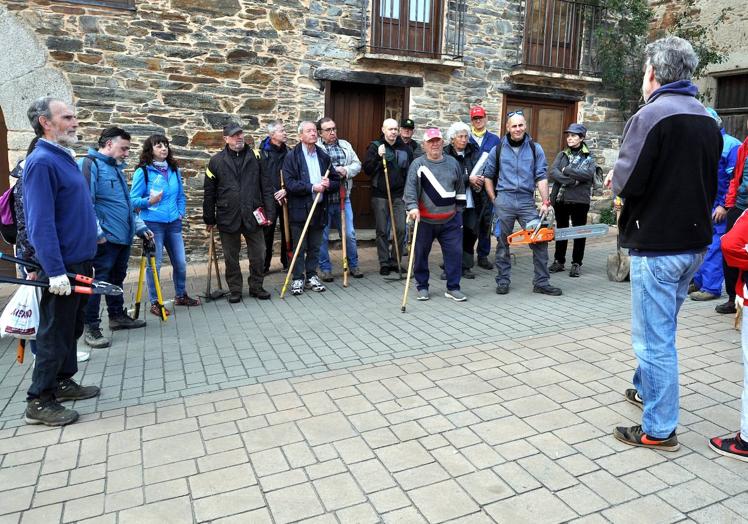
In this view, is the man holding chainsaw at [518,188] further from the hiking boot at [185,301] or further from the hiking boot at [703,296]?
the hiking boot at [185,301]

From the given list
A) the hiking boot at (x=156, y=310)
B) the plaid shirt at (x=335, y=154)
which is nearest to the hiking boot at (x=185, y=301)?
the hiking boot at (x=156, y=310)

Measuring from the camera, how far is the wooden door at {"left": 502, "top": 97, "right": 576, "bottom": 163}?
10.7 meters

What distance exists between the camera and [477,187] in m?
7.09

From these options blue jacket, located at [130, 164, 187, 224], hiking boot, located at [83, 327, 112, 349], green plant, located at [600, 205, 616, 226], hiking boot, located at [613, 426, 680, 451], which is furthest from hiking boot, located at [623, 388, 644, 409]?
green plant, located at [600, 205, 616, 226]

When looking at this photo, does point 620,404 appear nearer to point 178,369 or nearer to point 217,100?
point 178,369

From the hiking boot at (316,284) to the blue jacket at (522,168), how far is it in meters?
2.41

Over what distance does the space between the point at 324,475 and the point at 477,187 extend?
4969 mm

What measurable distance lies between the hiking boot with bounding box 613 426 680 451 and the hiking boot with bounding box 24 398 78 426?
3.20m

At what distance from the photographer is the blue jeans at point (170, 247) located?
580 centimetres

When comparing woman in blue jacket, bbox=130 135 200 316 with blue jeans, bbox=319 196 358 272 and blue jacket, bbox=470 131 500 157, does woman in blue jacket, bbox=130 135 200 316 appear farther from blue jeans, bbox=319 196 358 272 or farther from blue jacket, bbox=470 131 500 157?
blue jacket, bbox=470 131 500 157

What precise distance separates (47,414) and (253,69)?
6.34 m

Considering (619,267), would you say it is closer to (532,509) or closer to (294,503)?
(532,509)

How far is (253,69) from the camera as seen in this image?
848 centimetres

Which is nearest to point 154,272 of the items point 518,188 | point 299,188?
point 299,188
